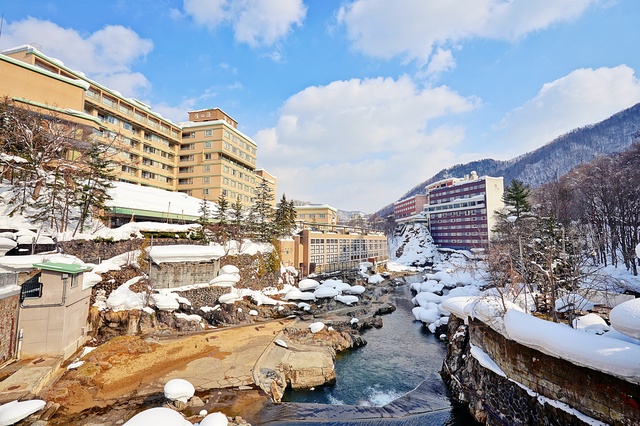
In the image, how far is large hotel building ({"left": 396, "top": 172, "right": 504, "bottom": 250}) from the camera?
202 ft

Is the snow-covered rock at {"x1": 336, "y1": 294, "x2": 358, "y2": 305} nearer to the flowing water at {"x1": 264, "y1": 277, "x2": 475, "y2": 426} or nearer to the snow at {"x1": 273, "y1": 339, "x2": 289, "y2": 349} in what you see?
the flowing water at {"x1": 264, "y1": 277, "x2": 475, "y2": 426}

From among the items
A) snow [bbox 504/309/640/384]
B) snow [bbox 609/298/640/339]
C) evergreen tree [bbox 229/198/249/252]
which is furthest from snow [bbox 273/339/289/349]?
snow [bbox 609/298/640/339]

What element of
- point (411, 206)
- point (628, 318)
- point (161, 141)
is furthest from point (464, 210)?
point (628, 318)

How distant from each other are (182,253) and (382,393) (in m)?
16.1

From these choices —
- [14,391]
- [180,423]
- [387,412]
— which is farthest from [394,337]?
[14,391]

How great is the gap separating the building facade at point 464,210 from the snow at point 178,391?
2364 inches

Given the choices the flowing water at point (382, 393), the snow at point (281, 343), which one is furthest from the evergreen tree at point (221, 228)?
the flowing water at point (382, 393)

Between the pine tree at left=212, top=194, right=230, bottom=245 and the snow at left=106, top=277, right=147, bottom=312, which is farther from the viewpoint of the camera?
the pine tree at left=212, top=194, right=230, bottom=245

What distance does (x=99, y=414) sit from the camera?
30.5 feet

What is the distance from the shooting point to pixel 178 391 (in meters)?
9.62

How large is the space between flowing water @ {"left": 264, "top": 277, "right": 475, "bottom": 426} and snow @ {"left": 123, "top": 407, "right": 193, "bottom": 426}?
13.5 ft

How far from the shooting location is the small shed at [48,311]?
12117 millimetres

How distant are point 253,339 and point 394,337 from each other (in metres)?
9.93

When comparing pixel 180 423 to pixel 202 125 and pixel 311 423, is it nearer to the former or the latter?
pixel 311 423
